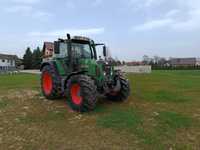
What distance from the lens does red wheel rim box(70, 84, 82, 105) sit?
22.5 ft

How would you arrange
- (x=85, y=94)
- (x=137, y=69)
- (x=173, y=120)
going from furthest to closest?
(x=137, y=69)
(x=85, y=94)
(x=173, y=120)

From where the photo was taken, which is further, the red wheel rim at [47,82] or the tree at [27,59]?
the tree at [27,59]

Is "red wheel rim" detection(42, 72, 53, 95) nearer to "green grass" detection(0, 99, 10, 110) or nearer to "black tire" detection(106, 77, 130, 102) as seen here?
"green grass" detection(0, 99, 10, 110)

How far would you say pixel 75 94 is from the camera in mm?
7035

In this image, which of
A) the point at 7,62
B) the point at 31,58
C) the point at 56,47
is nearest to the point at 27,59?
the point at 31,58

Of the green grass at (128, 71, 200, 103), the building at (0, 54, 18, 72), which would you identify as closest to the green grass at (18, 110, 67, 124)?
the green grass at (128, 71, 200, 103)

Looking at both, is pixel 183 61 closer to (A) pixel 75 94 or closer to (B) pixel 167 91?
(B) pixel 167 91

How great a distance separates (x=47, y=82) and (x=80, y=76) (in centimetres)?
319

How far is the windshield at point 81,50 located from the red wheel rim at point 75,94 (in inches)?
59.8

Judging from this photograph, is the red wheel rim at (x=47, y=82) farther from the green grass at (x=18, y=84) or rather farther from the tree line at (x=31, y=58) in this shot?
the tree line at (x=31, y=58)

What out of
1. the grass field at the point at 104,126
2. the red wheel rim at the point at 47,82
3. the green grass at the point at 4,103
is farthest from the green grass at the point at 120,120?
the green grass at the point at 4,103

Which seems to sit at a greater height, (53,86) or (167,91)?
(53,86)

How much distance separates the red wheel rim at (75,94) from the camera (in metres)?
6.87

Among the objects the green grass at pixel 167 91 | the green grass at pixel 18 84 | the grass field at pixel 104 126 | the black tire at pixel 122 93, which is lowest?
the grass field at pixel 104 126
